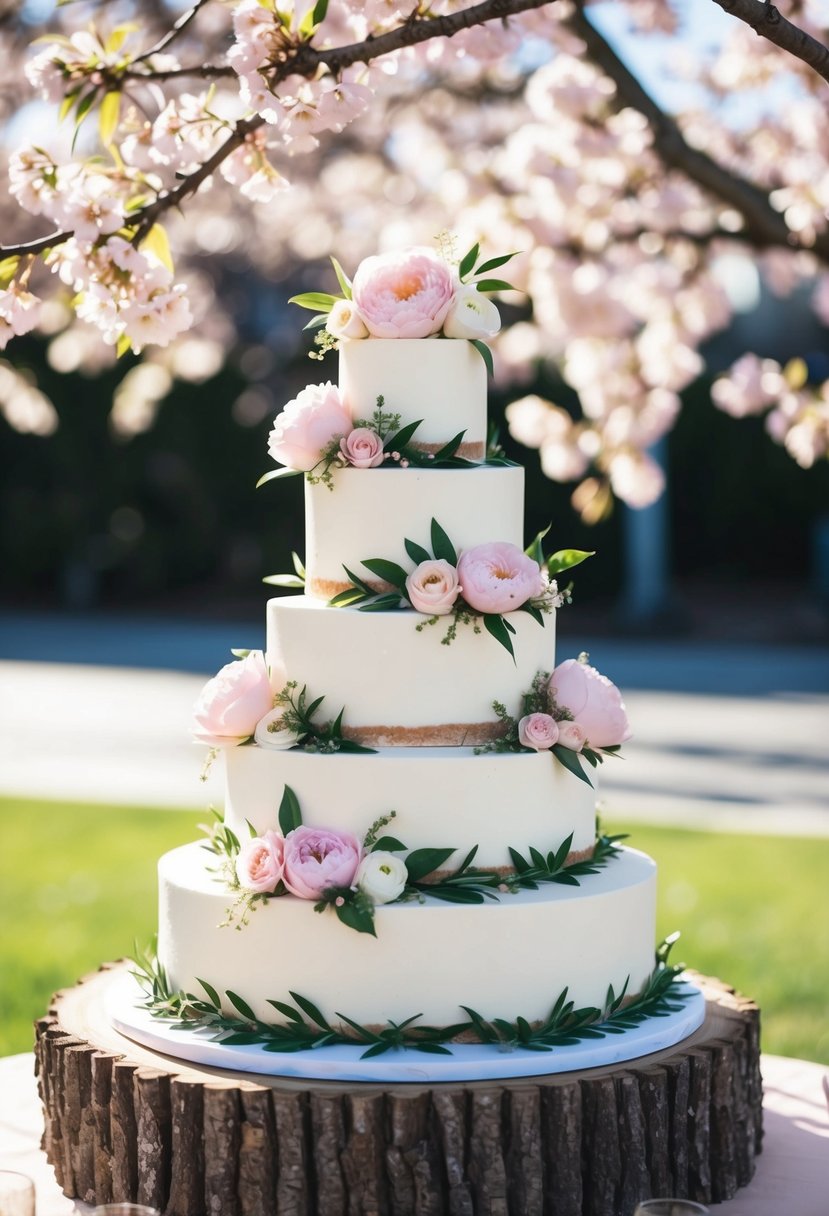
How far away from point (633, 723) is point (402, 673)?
318 inches

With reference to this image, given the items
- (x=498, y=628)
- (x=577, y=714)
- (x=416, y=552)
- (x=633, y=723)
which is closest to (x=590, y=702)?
(x=577, y=714)

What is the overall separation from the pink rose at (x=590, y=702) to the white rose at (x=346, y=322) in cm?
86

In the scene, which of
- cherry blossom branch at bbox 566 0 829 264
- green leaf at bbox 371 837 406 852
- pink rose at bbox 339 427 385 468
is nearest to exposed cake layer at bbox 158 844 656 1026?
green leaf at bbox 371 837 406 852

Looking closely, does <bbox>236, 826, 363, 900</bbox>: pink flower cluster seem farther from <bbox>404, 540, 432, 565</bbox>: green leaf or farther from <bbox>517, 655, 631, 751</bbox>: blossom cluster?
<bbox>404, 540, 432, 565</bbox>: green leaf

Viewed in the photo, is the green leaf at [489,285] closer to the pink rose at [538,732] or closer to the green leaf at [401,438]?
the green leaf at [401,438]

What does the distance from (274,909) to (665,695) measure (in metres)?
9.74

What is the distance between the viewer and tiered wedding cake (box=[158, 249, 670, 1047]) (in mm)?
3387

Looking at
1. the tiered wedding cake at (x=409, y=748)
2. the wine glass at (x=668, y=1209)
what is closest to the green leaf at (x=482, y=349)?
the tiered wedding cake at (x=409, y=748)

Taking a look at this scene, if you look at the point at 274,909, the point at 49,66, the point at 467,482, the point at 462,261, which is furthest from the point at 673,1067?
the point at 49,66

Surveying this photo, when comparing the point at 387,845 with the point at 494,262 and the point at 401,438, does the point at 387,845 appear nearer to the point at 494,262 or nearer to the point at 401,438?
the point at 401,438

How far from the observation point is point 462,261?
377 cm

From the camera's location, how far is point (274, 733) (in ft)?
11.6

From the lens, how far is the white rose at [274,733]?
139 inches

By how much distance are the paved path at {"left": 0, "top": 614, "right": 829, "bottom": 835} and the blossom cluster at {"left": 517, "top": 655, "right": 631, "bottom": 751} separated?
15.8 ft
